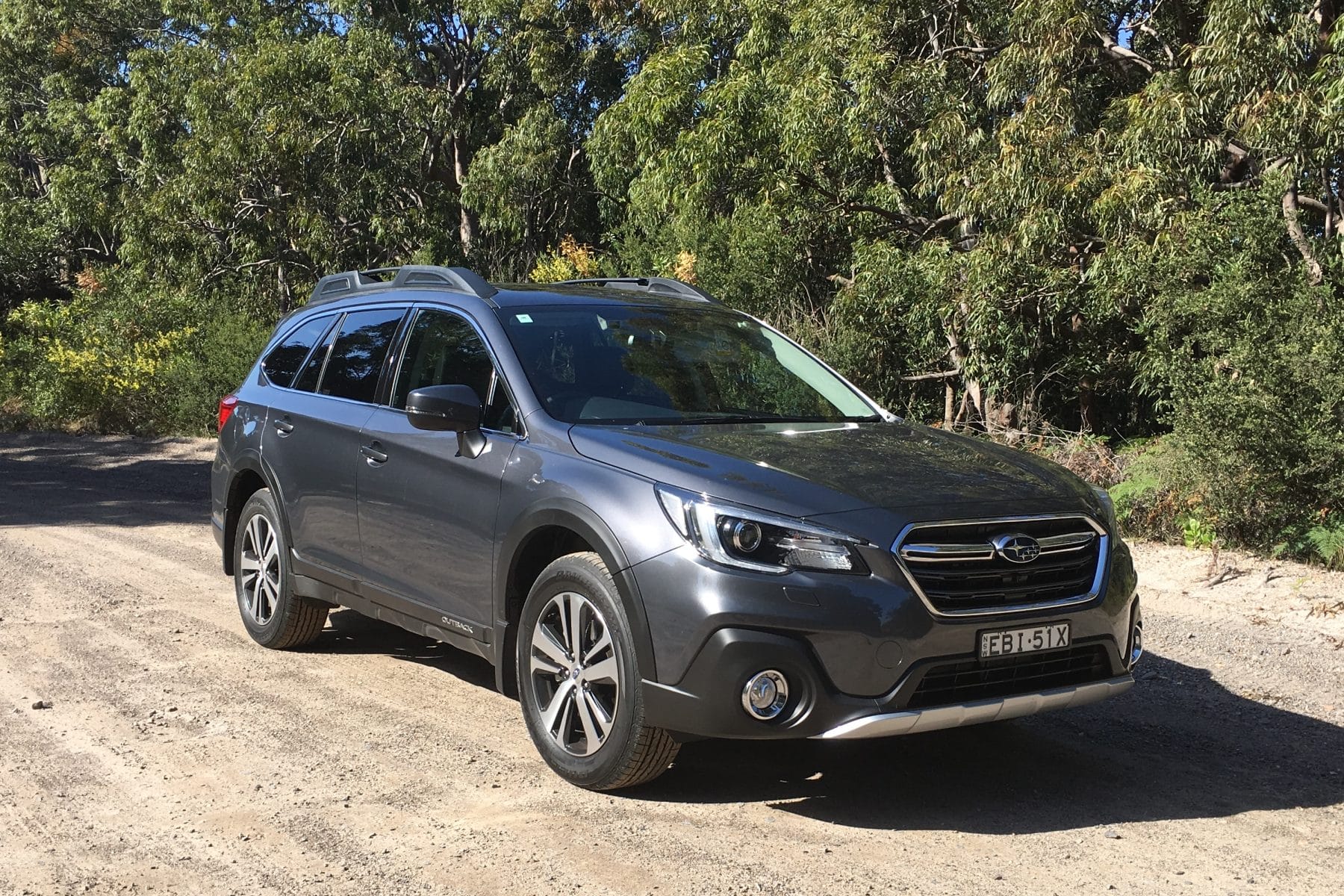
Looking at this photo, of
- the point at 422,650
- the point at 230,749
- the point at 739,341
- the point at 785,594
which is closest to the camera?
the point at 785,594

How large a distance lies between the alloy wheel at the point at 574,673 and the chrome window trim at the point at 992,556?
1027mm

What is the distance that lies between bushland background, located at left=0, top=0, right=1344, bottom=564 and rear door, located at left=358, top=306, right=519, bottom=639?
5.47 meters

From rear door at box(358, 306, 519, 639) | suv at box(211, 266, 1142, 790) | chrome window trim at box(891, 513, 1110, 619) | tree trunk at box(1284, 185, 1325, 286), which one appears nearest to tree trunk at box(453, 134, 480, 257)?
tree trunk at box(1284, 185, 1325, 286)

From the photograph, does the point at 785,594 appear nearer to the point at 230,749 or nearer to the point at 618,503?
the point at 618,503

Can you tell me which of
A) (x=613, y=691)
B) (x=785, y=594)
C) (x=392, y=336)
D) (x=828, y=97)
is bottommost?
(x=613, y=691)

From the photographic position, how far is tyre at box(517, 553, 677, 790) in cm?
455

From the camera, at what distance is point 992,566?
448 centimetres

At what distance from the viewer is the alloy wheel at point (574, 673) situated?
469cm

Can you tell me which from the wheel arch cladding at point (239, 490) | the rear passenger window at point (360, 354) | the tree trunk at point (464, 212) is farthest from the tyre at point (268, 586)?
the tree trunk at point (464, 212)

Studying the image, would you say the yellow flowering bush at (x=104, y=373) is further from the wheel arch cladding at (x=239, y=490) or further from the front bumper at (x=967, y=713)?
the front bumper at (x=967, y=713)

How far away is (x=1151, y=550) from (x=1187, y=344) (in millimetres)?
1697

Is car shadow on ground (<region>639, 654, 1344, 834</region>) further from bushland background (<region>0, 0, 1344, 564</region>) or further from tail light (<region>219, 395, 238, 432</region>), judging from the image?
tail light (<region>219, 395, 238, 432</region>)

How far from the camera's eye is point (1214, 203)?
10781mm

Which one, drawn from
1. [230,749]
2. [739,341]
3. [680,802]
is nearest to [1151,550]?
[739,341]
